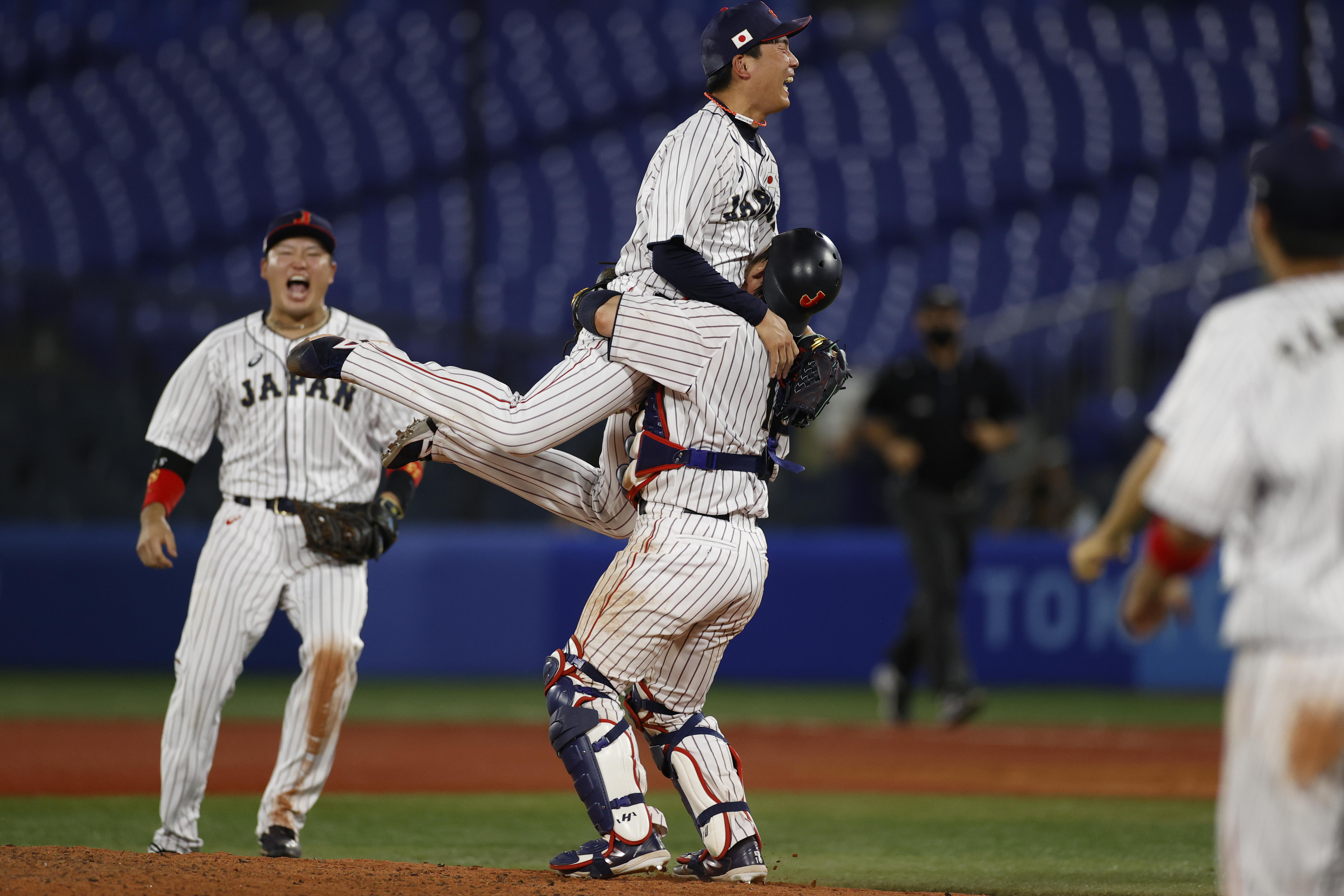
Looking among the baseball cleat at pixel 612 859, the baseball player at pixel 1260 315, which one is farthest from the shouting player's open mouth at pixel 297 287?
the baseball player at pixel 1260 315

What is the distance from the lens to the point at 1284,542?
2.39 metres

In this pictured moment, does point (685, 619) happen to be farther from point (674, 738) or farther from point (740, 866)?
point (740, 866)

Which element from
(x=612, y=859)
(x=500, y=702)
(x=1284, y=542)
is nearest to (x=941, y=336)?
(x=500, y=702)

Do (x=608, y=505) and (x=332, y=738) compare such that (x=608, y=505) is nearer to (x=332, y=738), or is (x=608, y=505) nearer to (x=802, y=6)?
(x=332, y=738)

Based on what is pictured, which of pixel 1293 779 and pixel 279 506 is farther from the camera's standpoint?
pixel 279 506

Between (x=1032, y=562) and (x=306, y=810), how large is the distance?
7.02 meters

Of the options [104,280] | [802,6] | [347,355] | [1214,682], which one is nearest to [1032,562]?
[1214,682]

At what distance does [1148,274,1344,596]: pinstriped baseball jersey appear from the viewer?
238 centimetres

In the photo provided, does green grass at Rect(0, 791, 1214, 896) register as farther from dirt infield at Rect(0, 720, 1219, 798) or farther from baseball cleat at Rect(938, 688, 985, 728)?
baseball cleat at Rect(938, 688, 985, 728)

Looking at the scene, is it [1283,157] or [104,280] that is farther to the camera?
[104,280]

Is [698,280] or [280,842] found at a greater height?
[698,280]

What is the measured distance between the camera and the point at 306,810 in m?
4.62

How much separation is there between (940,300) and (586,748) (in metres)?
5.48

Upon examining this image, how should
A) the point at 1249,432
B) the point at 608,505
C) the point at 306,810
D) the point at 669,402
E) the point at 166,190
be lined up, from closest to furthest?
1. the point at 1249,432
2. the point at 669,402
3. the point at 608,505
4. the point at 306,810
5. the point at 166,190
